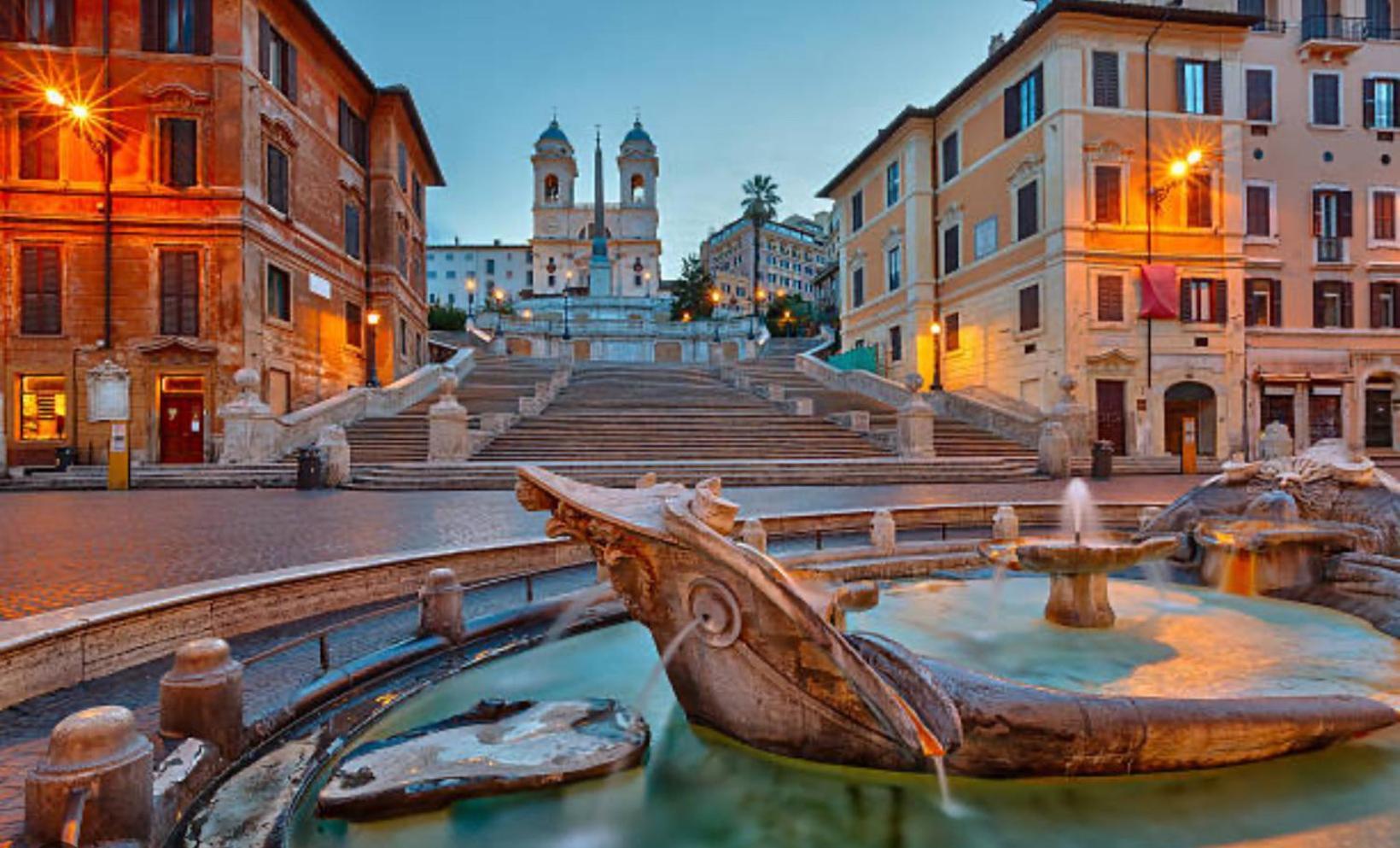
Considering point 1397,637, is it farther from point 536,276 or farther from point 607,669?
point 536,276

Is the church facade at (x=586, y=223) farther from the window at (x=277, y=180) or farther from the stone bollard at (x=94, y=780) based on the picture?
the stone bollard at (x=94, y=780)

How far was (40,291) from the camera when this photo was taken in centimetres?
2175

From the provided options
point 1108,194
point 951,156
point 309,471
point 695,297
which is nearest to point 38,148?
point 309,471

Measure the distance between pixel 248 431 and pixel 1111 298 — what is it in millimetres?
27146

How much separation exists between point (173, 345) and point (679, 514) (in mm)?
24441

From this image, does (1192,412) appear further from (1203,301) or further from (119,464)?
(119,464)

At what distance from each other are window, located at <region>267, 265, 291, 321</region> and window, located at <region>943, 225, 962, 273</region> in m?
26.2

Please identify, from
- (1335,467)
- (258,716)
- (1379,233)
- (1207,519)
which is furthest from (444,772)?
(1379,233)

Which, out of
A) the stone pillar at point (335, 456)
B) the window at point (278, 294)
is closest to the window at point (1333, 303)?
the stone pillar at point (335, 456)

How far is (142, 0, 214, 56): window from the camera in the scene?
22.8 m

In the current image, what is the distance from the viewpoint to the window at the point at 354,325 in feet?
98.2

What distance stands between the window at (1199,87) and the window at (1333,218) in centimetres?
539

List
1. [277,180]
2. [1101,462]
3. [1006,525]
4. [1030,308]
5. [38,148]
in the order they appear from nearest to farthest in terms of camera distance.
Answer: [1006,525]
[1101,462]
[38,148]
[277,180]
[1030,308]

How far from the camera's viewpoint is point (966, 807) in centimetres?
333
